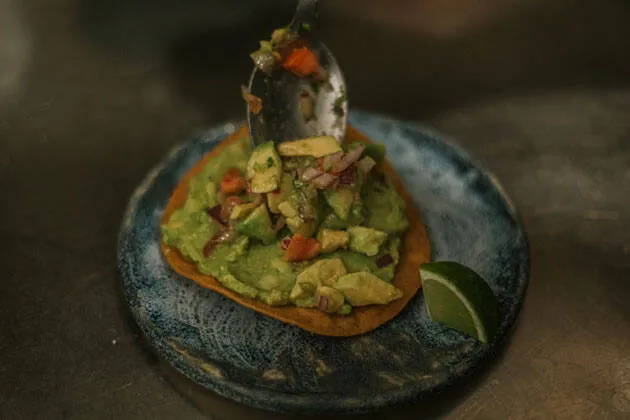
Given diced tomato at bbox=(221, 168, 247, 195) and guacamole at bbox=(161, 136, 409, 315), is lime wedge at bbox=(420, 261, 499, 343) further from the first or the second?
diced tomato at bbox=(221, 168, 247, 195)


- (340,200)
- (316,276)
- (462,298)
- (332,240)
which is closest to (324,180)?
(340,200)

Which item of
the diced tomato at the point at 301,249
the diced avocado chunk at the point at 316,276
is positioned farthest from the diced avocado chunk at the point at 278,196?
the diced avocado chunk at the point at 316,276

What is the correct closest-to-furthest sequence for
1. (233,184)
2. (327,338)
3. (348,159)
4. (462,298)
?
(462,298) → (327,338) → (348,159) → (233,184)

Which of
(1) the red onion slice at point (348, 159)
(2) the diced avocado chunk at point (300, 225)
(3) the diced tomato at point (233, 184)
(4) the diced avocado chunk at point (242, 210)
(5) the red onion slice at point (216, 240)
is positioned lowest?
(5) the red onion slice at point (216, 240)

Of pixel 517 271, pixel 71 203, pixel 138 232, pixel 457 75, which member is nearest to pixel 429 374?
pixel 517 271

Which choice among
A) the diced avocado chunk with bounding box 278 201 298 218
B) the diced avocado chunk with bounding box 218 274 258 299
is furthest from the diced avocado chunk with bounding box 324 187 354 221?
the diced avocado chunk with bounding box 218 274 258 299

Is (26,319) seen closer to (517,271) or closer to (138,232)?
(138,232)

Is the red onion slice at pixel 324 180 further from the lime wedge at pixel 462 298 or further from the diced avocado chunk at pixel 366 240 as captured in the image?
the lime wedge at pixel 462 298

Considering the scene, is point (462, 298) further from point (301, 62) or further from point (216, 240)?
point (301, 62)
